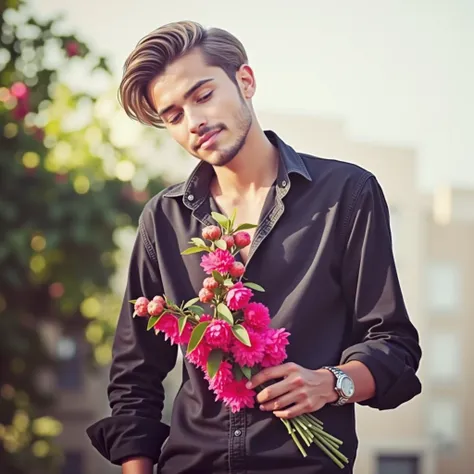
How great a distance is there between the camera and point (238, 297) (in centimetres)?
179

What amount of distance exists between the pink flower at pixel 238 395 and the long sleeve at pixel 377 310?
173mm

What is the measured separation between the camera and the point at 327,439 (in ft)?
6.06

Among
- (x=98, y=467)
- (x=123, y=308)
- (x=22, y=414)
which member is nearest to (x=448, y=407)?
(x=98, y=467)

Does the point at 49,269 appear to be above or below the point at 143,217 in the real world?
above

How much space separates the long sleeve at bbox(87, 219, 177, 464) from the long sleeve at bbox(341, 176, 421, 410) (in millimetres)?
395

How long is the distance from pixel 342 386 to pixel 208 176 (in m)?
0.51

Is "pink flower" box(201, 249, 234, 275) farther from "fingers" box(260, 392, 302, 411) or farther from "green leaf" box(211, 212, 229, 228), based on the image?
"fingers" box(260, 392, 302, 411)

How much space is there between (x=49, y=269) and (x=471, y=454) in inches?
1079

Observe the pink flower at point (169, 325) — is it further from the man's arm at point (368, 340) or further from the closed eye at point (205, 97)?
the closed eye at point (205, 97)

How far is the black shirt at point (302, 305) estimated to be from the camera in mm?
Answer: 1879

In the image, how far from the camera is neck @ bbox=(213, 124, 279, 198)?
202cm

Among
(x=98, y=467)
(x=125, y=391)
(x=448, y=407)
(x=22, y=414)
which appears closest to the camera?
(x=125, y=391)


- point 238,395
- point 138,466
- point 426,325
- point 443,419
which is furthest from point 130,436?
point 443,419

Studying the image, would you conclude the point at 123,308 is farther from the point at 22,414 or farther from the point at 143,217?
the point at 22,414
